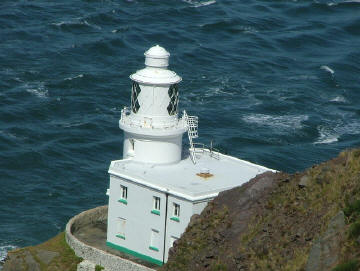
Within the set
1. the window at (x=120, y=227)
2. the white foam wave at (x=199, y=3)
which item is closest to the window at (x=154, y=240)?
the window at (x=120, y=227)

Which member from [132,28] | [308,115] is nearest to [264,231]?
[308,115]

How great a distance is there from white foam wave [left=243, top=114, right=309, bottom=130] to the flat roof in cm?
3869

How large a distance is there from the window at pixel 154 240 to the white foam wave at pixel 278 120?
45.3 meters

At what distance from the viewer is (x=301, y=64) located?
12488 centimetres

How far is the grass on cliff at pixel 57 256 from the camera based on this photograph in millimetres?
59562

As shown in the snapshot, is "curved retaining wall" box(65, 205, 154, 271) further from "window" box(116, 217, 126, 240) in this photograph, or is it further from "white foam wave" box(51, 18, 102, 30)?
"white foam wave" box(51, 18, 102, 30)

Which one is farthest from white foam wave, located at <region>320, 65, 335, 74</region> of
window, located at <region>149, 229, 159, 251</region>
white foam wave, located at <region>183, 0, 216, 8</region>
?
window, located at <region>149, 229, 159, 251</region>

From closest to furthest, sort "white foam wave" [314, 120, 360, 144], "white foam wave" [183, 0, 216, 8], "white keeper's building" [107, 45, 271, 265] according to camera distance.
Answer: "white keeper's building" [107, 45, 271, 265] < "white foam wave" [314, 120, 360, 144] < "white foam wave" [183, 0, 216, 8]

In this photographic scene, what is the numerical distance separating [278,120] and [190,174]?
44843 millimetres

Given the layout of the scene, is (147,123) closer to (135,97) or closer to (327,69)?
(135,97)

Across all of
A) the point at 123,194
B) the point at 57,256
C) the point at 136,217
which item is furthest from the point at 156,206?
the point at 57,256

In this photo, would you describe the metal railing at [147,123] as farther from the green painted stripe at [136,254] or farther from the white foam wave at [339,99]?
the white foam wave at [339,99]

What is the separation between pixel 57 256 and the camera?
60562mm

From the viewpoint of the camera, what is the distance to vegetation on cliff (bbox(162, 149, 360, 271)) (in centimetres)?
4416
